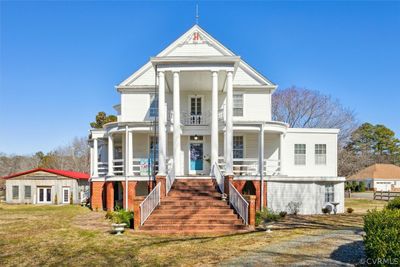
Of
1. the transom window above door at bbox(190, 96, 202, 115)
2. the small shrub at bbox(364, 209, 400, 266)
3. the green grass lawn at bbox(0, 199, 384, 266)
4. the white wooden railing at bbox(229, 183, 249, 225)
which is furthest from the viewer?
the transom window above door at bbox(190, 96, 202, 115)

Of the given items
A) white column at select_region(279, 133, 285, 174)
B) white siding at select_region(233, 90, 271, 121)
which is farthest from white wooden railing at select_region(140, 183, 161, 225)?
white siding at select_region(233, 90, 271, 121)

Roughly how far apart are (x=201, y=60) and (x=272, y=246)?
1097 cm

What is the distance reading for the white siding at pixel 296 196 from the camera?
66.2 feet

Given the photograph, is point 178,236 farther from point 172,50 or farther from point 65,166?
point 65,166

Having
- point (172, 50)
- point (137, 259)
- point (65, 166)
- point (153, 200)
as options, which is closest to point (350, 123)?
point (172, 50)

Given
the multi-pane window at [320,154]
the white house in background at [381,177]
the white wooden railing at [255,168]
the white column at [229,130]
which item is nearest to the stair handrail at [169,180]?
the white column at [229,130]

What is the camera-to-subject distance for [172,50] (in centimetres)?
2105

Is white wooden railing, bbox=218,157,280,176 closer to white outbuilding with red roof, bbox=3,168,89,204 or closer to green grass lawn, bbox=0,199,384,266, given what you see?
green grass lawn, bbox=0,199,384,266

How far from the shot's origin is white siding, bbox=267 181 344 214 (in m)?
20.2

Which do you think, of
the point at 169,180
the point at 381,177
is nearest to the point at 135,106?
the point at 169,180

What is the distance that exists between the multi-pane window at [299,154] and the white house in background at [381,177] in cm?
4212

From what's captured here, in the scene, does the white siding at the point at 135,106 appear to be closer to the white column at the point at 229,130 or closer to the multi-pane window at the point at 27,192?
the white column at the point at 229,130

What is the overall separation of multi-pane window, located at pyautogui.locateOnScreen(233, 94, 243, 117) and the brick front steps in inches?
320

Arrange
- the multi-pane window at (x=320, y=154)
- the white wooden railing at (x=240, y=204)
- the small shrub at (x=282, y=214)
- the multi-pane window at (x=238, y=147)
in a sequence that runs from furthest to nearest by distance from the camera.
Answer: the multi-pane window at (x=320, y=154), the multi-pane window at (x=238, y=147), the small shrub at (x=282, y=214), the white wooden railing at (x=240, y=204)
